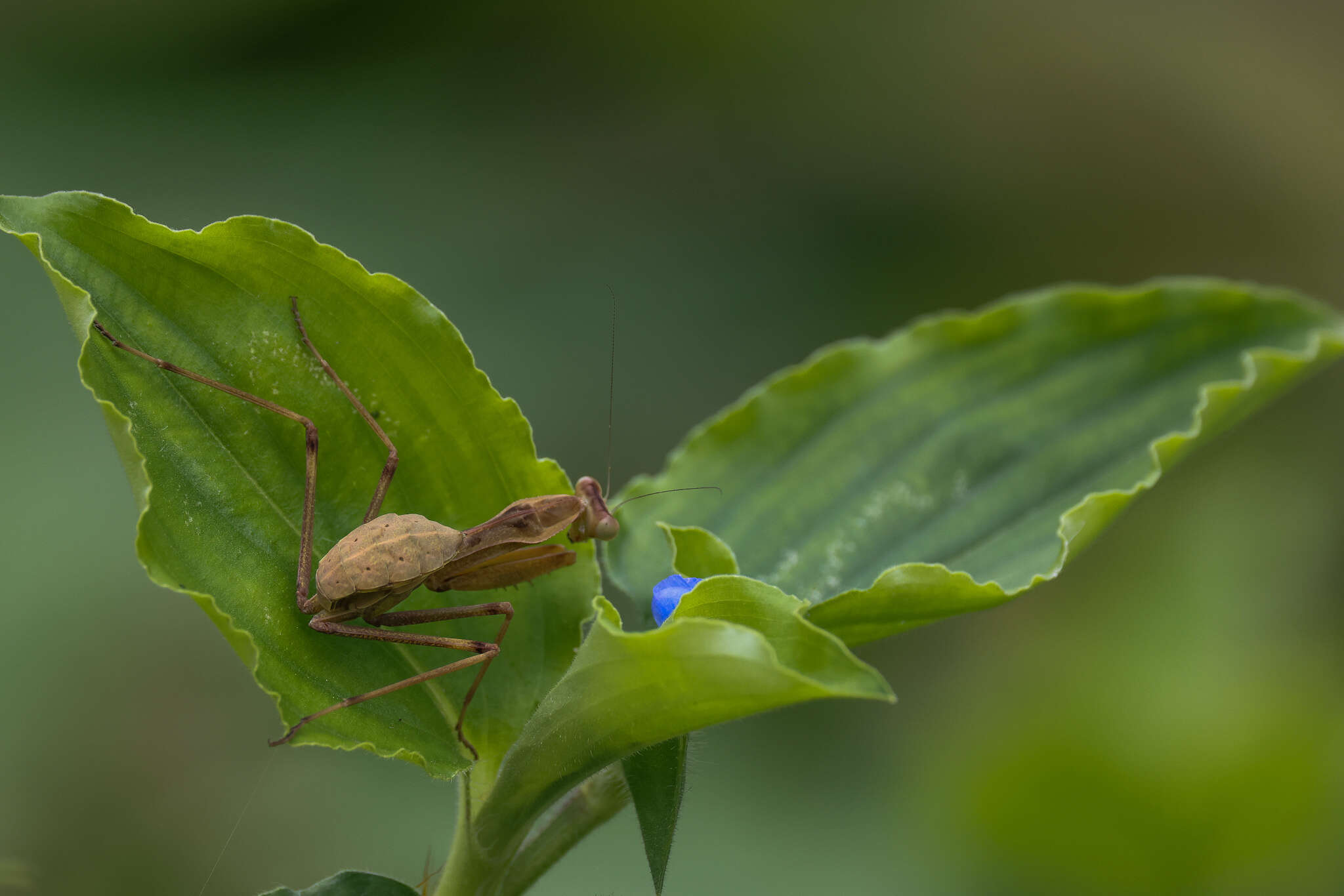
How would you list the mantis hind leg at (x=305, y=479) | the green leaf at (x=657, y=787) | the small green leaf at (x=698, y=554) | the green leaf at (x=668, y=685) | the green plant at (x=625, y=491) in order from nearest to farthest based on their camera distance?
the green leaf at (x=668, y=685) < the green plant at (x=625, y=491) < the green leaf at (x=657, y=787) < the mantis hind leg at (x=305, y=479) < the small green leaf at (x=698, y=554)

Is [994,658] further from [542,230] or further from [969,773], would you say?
[542,230]

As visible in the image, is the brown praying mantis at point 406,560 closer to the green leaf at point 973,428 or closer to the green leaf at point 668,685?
the green leaf at point 668,685

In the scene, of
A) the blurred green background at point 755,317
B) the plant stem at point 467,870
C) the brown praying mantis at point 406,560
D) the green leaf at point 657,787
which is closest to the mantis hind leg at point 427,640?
the brown praying mantis at point 406,560

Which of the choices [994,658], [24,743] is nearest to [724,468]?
[994,658]

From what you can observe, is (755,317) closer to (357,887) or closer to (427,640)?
(427,640)

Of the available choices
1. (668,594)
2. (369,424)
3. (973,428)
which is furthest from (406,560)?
(973,428)

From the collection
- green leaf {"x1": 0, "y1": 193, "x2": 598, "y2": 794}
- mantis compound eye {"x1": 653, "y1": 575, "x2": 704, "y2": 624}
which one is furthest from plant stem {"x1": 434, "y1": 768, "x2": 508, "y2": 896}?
mantis compound eye {"x1": 653, "y1": 575, "x2": 704, "y2": 624}
